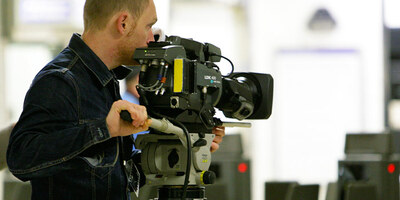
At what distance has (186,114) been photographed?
1712 mm

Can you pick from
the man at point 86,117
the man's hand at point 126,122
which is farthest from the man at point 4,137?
the man's hand at point 126,122

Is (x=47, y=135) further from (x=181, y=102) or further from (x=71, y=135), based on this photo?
(x=181, y=102)

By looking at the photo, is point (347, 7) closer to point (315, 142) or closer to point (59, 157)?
point (315, 142)

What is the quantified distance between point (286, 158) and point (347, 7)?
160 centimetres

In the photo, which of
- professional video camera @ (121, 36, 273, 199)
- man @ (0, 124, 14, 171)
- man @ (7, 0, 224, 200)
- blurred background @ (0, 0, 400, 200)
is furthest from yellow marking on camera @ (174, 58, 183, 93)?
blurred background @ (0, 0, 400, 200)

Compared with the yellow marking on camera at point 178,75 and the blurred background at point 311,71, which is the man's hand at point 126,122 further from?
the blurred background at point 311,71

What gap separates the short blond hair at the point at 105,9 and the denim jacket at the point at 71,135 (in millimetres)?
68

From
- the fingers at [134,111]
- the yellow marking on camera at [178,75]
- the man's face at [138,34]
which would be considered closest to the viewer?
the fingers at [134,111]

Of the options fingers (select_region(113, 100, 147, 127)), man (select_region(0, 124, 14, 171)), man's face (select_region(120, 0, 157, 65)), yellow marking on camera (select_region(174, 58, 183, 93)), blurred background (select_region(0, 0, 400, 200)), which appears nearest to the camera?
fingers (select_region(113, 100, 147, 127))

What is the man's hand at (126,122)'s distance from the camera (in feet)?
4.69

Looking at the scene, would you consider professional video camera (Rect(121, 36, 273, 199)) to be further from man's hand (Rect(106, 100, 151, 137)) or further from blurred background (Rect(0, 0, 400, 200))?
blurred background (Rect(0, 0, 400, 200))

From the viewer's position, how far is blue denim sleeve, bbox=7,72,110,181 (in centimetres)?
149

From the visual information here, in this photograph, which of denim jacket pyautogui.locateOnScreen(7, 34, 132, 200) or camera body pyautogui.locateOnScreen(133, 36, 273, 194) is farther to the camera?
camera body pyautogui.locateOnScreen(133, 36, 273, 194)

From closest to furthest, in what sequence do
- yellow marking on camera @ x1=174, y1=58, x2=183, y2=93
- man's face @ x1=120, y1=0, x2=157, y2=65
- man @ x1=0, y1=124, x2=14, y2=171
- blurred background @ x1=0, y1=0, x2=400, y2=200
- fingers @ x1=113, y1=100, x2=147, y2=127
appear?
1. fingers @ x1=113, y1=100, x2=147, y2=127
2. yellow marking on camera @ x1=174, y1=58, x2=183, y2=93
3. man's face @ x1=120, y1=0, x2=157, y2=65
4. man @ x1=0, y1=124, x2=14, y2=171
5. blurred background @ x1=0, y1=0, x2=400, y2=200
